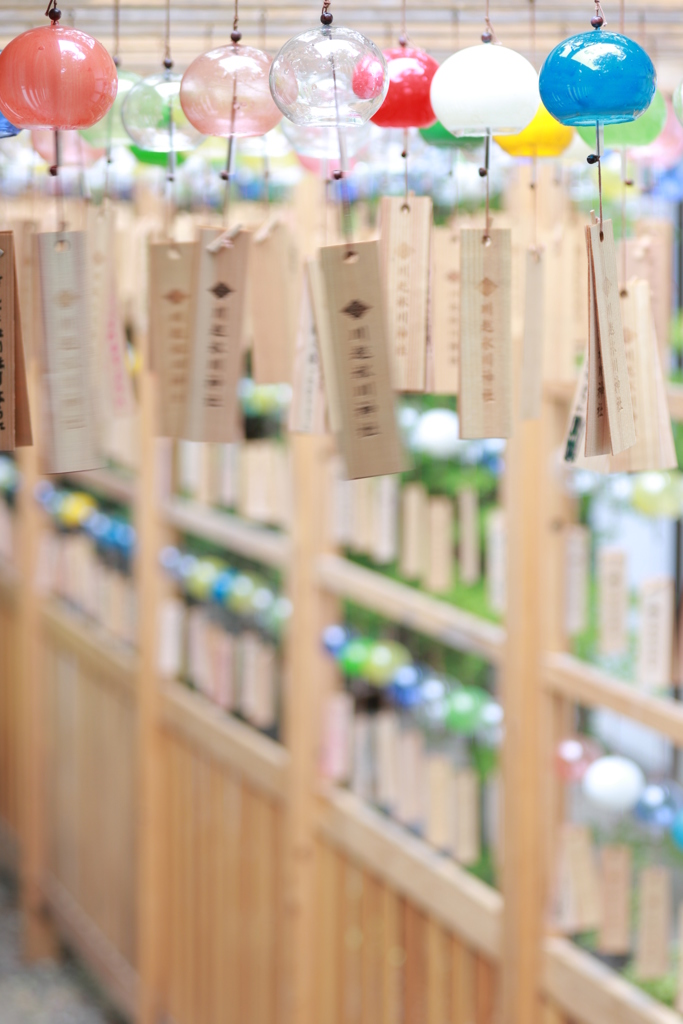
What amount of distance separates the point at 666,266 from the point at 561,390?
1.69 ft

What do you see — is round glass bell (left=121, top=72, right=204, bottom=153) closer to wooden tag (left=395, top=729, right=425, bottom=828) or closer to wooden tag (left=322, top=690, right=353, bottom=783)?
wooden tag (left=395, top=729, right=425, bottom=828)

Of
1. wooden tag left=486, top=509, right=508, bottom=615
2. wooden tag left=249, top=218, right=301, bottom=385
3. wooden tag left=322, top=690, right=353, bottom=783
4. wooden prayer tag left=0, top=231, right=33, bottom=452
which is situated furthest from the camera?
wooden tag left=322, top=690, right=353, bottom=783

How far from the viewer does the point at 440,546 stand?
2.21m

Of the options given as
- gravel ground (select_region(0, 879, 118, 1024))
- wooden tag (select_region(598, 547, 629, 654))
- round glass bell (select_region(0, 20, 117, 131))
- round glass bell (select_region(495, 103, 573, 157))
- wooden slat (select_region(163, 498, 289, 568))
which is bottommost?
gravel ground (select_region(0, 879, 118, 1024))

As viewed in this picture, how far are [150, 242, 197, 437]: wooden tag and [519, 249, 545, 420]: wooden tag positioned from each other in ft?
0.99

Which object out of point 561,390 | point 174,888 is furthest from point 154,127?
point 174,888

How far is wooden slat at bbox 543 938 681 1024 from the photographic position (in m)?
1.75

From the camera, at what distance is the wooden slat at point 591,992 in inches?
68.9

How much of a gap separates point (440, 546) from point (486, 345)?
1.24 meters

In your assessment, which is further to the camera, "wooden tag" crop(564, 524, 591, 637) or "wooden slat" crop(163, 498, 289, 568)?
A: "wooden slat" crop(163, 498, 289, 568)

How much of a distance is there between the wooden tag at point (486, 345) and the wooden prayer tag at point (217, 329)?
0.20m

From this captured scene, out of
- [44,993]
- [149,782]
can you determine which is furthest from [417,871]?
[44,993]

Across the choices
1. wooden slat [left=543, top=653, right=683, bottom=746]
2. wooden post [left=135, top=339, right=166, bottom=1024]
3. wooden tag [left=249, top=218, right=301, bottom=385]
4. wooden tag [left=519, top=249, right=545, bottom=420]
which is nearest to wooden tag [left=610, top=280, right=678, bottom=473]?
wooden tag [left=519, top=249, right=545, bottom=420]

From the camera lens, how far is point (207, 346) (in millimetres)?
1074
